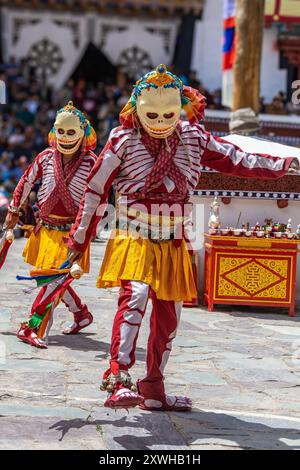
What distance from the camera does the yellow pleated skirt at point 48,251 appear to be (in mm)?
6676

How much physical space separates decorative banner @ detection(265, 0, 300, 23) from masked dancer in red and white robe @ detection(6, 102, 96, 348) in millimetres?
14367

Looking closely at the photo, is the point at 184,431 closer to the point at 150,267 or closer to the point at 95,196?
the point at 150,267

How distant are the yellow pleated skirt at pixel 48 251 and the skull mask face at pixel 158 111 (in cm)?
189

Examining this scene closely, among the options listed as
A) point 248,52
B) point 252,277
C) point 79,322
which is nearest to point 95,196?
point 79,322

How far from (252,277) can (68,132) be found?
7.67 ft

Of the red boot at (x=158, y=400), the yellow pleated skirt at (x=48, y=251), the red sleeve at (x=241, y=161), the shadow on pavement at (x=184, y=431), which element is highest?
the red sleeve at (x=241, y=161)

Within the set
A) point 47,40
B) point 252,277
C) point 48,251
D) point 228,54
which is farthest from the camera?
point 47,40

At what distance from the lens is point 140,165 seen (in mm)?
4836

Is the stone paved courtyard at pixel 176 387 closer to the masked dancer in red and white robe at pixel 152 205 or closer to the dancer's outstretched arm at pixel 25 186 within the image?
the masked dancer in red and white robe at pixel 152 205

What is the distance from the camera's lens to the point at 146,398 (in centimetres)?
492

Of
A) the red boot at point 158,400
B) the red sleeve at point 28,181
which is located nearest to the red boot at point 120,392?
the red boot at point 158,400

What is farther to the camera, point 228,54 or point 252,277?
point 228,54

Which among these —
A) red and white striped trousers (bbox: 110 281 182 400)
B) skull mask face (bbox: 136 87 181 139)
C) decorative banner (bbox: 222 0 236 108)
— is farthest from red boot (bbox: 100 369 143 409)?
decorative banner (bbox: 222 0 236 108)
